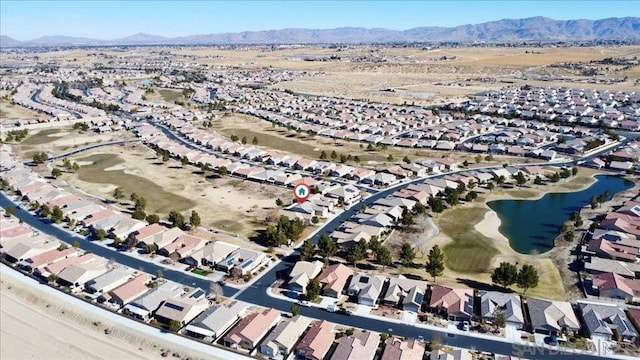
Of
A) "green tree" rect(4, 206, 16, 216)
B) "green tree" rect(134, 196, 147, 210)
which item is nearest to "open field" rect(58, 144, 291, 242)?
"green tree" rect(134, 196, 147, 210)

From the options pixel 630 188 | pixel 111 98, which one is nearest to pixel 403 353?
pixel 630 188

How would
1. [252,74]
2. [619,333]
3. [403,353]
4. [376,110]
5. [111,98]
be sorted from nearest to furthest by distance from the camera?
1. [403,353]
2. [619,333]
3. [376,110]
4. [111,98]
5. [252,74]

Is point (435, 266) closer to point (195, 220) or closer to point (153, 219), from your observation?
point (195, 220)

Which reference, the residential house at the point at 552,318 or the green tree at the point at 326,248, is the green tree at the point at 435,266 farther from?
the green tree at the point at 326,248

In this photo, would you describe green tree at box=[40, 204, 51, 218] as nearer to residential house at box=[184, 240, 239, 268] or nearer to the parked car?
residential house at box=[184, 240, 239, 268]

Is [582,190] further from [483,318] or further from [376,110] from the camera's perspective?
[376,110]
